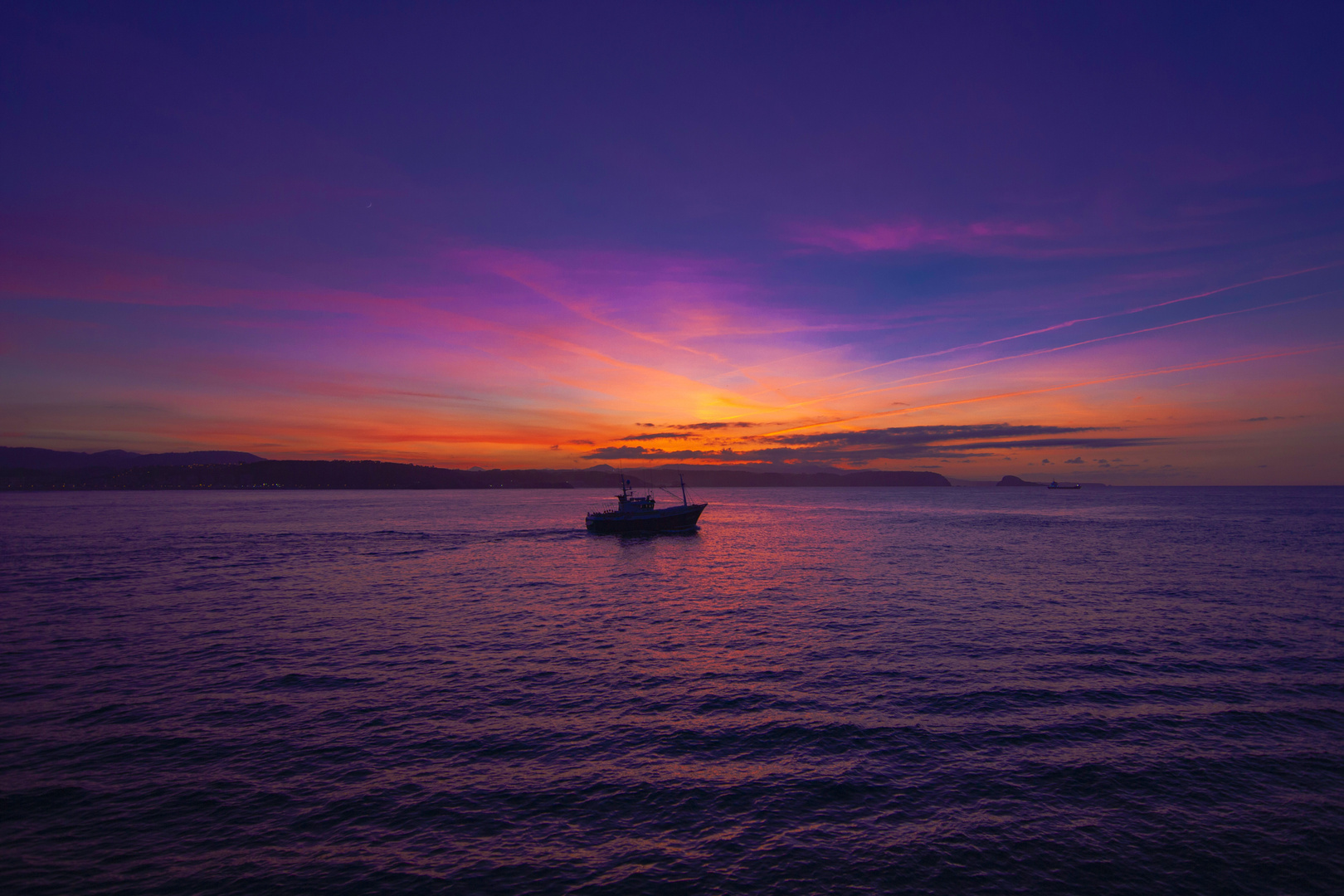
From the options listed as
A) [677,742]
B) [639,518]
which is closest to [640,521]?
[639,518]

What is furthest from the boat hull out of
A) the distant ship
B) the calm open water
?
the calm open water

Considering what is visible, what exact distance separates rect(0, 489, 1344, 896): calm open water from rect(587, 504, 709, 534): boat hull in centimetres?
5040

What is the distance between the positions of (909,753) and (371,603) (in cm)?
3964

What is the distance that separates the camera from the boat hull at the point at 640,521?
98.6m

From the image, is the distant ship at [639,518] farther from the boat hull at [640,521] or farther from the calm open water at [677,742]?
the calm open water at [677,742]

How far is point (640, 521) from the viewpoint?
98250 mm

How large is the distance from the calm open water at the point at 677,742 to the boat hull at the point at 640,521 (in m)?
50.4

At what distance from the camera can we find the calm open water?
13.7 m

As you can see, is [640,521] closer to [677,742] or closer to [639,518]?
[639,518]

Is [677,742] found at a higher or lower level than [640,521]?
lower

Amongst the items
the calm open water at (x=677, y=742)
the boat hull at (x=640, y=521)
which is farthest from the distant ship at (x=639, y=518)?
the calm open water at (x=677, y=742)

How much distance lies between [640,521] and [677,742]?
78.4 meters

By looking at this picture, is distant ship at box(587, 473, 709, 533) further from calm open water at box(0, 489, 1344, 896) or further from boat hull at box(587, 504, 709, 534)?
calm open water at box(0, 489, 1344, 896)

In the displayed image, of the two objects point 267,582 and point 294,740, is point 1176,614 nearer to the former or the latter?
point 294,740
